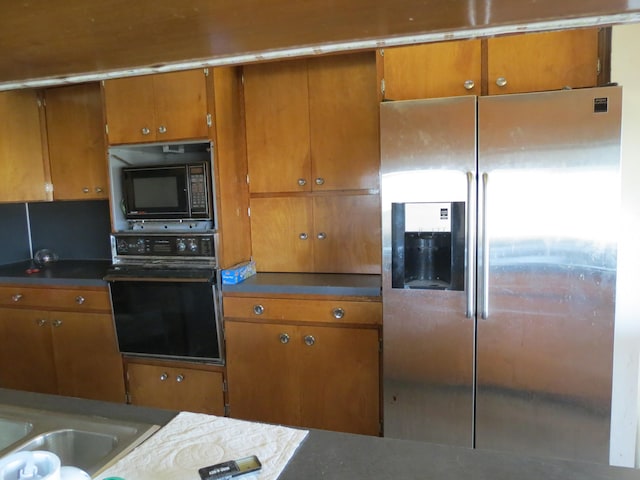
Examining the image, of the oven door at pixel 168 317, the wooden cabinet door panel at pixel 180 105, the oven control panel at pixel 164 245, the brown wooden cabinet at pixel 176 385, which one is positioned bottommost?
the brown wooden cabinet at pixel 176 385

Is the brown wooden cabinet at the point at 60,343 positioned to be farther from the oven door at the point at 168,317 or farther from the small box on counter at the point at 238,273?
the small box on counter at the point at 238,273

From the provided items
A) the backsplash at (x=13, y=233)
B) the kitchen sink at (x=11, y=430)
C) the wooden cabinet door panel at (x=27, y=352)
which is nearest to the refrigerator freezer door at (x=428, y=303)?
the kitchen sink at (x=11, y=430)

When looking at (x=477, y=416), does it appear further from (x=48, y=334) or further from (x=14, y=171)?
(x=14, y=171)

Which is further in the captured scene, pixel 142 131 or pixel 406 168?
pixel 142 131

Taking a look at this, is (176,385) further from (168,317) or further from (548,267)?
(548,267)

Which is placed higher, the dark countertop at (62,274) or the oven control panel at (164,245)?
the oven control panel at (164,245)

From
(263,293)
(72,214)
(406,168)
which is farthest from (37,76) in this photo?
(72,214)

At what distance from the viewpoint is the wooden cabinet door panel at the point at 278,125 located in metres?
2.65

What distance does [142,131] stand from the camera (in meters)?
2.54

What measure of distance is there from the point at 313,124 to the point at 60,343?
6.75ft

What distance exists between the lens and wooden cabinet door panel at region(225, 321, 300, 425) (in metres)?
2.38

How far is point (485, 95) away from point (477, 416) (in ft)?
4.74

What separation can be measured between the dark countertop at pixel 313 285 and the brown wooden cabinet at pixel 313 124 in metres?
0.53

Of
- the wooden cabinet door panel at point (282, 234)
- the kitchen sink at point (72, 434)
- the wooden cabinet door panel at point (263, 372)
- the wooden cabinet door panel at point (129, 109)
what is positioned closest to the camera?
the kitchen sink at point (72, 434)
